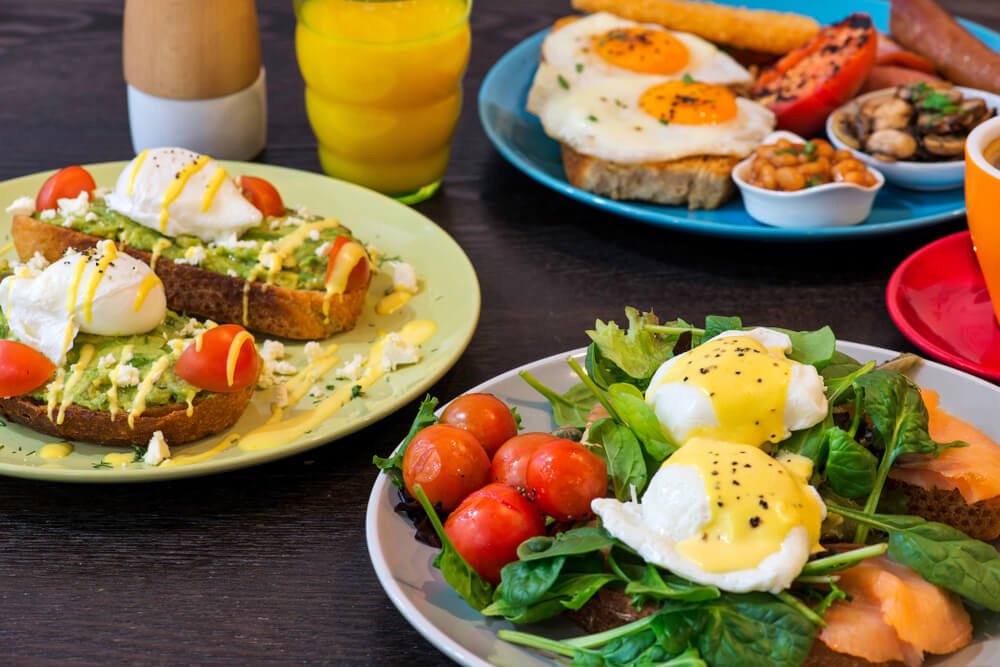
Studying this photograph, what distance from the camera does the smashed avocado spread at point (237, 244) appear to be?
212 cm

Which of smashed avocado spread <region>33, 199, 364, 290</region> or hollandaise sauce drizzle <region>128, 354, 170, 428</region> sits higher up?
hollandaise sauce drizzle <region>128, 354, 170, 428</region>

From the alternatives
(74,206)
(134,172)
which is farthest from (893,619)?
(74,206)

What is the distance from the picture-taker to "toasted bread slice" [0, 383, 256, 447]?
5.39 ft

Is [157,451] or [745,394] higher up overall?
[745,394]

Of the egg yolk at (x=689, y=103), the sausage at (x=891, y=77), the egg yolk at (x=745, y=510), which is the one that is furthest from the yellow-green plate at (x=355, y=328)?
the sausage at (x=891, y=77)

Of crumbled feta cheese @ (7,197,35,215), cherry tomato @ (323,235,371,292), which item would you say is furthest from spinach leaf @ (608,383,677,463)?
crumbled feta cheese @ (7,197,35,215)

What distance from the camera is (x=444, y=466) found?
4.60 feet

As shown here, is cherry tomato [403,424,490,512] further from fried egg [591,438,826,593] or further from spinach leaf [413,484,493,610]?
fried egg [591,438,826,593]

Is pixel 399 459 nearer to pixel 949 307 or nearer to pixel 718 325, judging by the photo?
pixel 718 325

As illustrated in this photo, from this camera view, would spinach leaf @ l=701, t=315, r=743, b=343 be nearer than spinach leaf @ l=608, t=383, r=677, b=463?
No

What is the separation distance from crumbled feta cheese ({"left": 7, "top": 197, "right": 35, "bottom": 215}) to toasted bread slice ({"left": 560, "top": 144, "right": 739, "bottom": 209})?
1.35m

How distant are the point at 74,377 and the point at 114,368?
67 mm

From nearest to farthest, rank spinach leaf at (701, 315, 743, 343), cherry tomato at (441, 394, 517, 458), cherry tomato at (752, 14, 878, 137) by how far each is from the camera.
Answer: cherry tomato at (441, 394, 517, 458) → spinach leaf at (701, 315, 743, 343) → cherry tomato at (752, 14, 878, 137)

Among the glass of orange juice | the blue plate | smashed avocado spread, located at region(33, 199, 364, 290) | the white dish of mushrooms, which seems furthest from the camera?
the white dish of mushrooms
